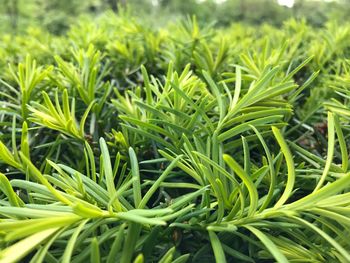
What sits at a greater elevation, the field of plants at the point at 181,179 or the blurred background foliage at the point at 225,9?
the blurred background foliage at the point at 225,9

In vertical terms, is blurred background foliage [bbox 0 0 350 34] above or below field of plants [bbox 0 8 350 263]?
above

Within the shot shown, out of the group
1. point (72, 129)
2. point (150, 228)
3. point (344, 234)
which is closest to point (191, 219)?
point (150, 228)

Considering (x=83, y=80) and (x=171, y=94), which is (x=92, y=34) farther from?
(x=171, y=94)

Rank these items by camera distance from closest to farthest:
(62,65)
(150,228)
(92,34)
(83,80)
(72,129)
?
(150,228) → (72,129) → (62,65) → (83,80) → (92,34)

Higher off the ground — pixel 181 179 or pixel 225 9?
pixel 225 9

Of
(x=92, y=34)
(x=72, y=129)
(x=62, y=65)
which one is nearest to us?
(x=72, y=129)

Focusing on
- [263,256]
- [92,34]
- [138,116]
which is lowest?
[263,256]

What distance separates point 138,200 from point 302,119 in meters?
0.53

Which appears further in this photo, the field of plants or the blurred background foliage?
the blurred background foliage

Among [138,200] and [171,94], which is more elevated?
[171,94]

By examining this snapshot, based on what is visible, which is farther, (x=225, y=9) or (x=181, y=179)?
(x=225, y=9)

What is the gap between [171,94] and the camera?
739 millimetres

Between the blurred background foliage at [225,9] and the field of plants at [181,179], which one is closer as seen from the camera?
the field of plants at [181,179]

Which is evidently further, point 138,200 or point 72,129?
point 72,129
